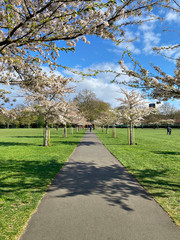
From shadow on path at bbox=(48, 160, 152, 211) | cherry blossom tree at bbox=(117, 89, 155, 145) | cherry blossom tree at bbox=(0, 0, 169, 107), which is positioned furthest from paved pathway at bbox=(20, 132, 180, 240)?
cherry blossom tree at bbox=(117, 89, 155, 145)

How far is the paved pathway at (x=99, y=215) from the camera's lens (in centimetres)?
282

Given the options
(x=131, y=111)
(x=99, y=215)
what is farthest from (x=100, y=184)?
(x=131, y=111)

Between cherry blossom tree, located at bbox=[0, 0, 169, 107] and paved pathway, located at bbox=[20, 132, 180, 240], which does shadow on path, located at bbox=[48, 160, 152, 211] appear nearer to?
paved pathway, located at bbox=[20, 132, 180, 240]

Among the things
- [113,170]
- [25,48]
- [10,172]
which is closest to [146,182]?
[113,170]

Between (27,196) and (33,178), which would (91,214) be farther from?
(33,178)

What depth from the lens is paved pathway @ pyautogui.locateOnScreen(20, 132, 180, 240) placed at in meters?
2.82

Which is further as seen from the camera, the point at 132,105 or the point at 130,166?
the point at 132,105

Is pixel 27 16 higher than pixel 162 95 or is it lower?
higher

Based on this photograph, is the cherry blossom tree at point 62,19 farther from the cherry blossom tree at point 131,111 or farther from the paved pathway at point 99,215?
the cherry blossom tree at point 131,111

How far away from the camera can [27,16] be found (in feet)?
11.6

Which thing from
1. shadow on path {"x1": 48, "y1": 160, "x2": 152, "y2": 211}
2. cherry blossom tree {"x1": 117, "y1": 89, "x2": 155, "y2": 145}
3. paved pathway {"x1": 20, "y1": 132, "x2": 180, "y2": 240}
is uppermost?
cherry blossom tree {"x1": 117, "y1": 89, "x2": 155, "y2": 145}

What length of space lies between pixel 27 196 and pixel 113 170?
3712 millimetres

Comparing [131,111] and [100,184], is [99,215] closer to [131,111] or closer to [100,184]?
[100,184]

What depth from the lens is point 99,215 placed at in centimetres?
343
